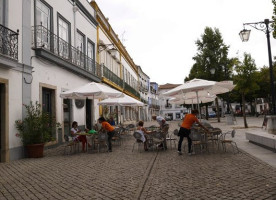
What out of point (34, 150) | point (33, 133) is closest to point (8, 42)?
point (33, 133)

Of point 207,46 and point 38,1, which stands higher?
point 207,46

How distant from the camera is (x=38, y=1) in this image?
470 inches

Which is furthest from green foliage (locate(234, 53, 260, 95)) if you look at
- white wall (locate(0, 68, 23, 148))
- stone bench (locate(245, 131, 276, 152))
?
white wall (locate(0, 68, 23, 148))

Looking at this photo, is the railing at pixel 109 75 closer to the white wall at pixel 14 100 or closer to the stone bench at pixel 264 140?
the white wall at pixel 14 100

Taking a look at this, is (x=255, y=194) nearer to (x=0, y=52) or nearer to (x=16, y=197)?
(x=16, y=197)

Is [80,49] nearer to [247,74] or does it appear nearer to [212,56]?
[247,74]

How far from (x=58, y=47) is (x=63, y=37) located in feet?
5.64

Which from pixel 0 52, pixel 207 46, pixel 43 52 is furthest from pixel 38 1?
pixel 207 46

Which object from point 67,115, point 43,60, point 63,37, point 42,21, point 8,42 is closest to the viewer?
point 8,42

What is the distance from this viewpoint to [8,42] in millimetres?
8914

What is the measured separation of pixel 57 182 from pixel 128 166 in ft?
6.95

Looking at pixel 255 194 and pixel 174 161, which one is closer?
pixel 255 194

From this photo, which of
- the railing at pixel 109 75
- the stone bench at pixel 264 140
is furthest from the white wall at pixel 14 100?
the railing at pixel 109 75

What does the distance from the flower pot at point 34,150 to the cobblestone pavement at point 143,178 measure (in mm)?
887
